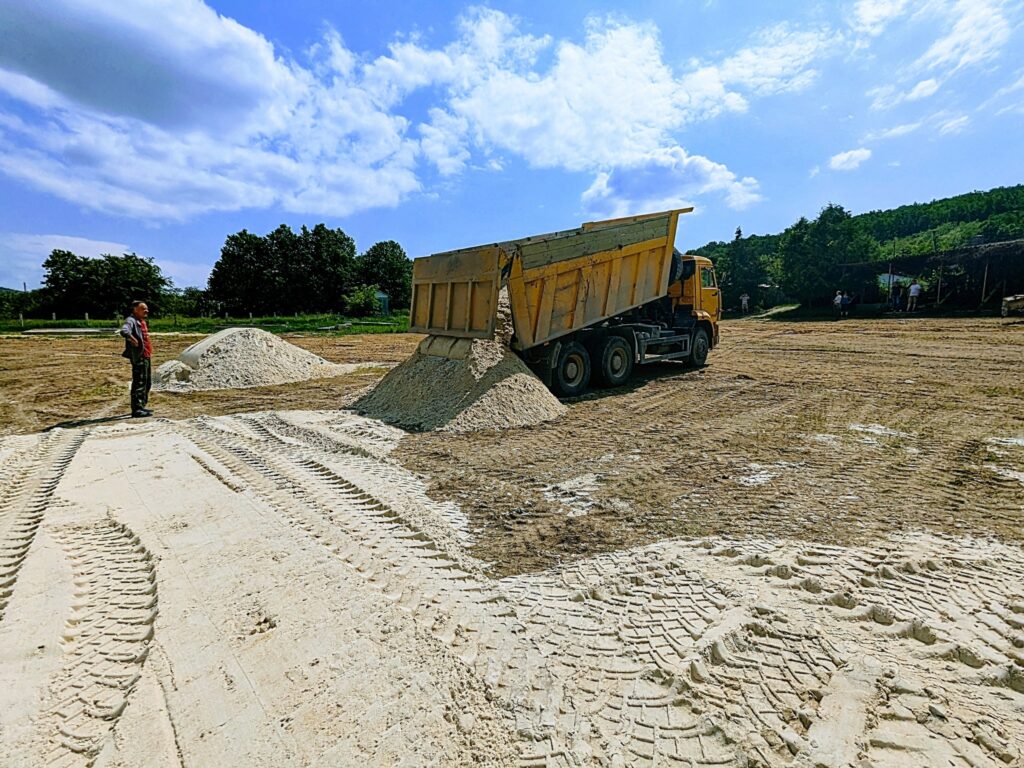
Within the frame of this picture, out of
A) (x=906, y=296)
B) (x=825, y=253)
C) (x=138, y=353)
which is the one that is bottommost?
(x=138, y=353)

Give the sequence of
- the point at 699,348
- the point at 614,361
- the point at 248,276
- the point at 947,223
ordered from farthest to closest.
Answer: the point at 248,276, the point at 947,223, the point at 699,348, the point at 614,361

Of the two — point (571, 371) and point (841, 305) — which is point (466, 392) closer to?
point (571, 371)

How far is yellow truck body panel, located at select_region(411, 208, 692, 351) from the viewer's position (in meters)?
8.24

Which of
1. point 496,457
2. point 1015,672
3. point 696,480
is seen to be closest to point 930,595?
point 1015,672

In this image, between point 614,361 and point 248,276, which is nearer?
point 614,361

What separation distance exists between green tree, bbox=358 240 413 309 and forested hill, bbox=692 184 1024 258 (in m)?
33.5

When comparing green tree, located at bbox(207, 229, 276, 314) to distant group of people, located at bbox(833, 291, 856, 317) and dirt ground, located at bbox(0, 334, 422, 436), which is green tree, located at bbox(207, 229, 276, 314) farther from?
distant group of people, located at bbox(833, 291, 856, 317)

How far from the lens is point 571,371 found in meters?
9.65

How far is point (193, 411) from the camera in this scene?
8.91 m

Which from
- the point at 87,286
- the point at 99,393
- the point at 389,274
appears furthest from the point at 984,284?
the point at 87,286

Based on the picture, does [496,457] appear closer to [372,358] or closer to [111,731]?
[111,731]

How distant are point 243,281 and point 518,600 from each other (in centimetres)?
5278

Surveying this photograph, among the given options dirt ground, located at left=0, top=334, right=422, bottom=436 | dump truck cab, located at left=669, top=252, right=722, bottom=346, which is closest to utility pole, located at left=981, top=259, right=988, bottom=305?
dump truck cab, located at left=669, top=252, right=722, bottom=346

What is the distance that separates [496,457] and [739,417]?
393cm
